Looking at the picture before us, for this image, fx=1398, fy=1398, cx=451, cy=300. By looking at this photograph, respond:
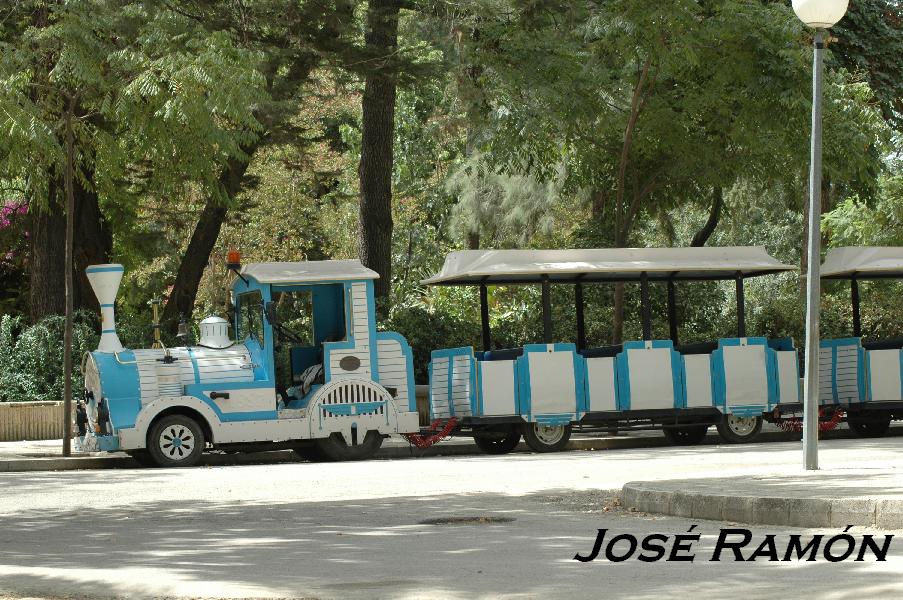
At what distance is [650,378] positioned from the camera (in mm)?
19922

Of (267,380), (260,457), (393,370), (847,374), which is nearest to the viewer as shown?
(267,380)

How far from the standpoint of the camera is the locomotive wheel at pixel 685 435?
21289 mm

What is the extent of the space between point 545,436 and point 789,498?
963 centimetres

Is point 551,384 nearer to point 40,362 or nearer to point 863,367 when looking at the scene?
point 863,367

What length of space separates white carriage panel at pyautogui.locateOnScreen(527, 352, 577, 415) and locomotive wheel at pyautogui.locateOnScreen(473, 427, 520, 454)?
826 millimetres

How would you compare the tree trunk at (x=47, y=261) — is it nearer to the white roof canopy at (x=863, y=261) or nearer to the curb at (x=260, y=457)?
the curb at (x=260, y=457)

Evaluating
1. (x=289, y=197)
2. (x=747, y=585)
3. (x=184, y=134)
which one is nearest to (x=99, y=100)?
(x=184, y=134)

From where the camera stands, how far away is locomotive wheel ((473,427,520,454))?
2012 cm

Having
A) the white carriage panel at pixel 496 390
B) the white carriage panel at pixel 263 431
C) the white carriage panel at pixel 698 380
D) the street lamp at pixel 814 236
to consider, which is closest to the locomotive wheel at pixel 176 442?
the white carriage panel at pixel 263 431

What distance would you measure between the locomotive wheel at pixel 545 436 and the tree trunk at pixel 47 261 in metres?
9.45

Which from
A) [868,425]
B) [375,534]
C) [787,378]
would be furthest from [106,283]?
[868,425]

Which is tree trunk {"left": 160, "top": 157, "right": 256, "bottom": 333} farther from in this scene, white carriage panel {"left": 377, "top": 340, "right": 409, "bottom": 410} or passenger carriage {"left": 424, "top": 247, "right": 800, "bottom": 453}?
white carriage panel {"left": 377, "top": 340, "right": 409, "bottom": 410}

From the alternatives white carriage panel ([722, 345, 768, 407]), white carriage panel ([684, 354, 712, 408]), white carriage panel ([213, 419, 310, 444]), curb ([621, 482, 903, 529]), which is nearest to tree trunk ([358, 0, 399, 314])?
white carriage panel ([213, 419, 310, 444])

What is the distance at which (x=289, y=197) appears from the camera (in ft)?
124
